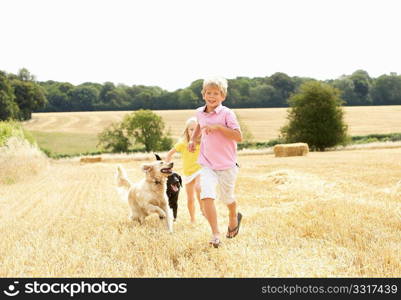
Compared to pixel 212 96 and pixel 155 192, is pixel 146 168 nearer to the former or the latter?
pixel 155 192

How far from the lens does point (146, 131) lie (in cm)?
4794

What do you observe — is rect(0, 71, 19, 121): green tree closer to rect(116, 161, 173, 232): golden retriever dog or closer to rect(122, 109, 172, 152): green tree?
rect(122, 109, 172, 152): green tree

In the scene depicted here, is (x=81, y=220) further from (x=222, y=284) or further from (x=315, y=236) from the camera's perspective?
(x=222, y=284)

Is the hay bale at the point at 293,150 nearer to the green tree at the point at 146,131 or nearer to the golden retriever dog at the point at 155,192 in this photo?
the green tree at the point at 146,131

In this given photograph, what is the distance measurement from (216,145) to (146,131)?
43148mm

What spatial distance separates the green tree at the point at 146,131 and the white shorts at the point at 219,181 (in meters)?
42.0

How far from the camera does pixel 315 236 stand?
575 centimetres

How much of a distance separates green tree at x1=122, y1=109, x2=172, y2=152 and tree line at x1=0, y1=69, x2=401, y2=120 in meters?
28.7

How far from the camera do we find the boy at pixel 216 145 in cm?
505

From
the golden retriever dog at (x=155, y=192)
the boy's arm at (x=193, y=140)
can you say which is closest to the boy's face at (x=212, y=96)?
the boy's arm at (x=193, y=140)

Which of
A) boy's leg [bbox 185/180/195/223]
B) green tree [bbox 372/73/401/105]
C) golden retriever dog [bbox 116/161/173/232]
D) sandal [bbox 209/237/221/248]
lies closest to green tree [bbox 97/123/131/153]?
boy's leg [bbox 185/180/195/223]

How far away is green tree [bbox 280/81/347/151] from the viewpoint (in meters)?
40.3

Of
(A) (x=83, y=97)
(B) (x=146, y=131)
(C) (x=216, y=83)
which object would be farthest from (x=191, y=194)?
(A) (x=83, y=97)

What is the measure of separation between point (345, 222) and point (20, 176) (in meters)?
12.8
